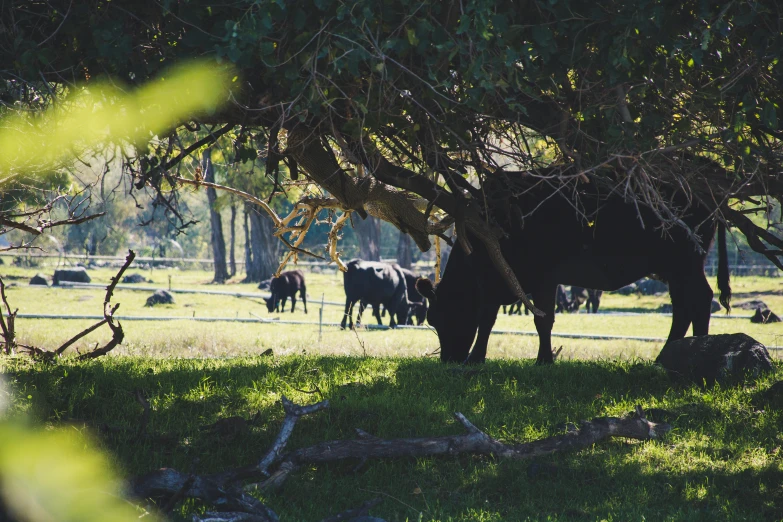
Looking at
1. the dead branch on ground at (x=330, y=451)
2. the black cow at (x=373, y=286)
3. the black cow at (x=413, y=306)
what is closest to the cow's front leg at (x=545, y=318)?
the dead branch on ground at (x=330, y=451)

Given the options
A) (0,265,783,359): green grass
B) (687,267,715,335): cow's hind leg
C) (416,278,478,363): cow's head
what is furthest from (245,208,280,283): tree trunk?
(687,267,715,335): cow's hind leg

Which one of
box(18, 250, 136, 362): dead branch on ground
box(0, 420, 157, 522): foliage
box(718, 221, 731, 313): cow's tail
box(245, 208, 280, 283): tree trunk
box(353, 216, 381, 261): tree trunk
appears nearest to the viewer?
box(0, 420, 157, 522): foliage

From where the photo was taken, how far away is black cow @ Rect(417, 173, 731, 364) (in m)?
8.80

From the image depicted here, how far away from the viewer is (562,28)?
502cm

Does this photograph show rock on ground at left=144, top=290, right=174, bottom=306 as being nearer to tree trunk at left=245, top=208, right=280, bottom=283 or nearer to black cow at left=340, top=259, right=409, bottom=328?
black cow at left=340, top=259, right=409, bottom=328

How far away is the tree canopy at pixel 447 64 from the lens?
486cm

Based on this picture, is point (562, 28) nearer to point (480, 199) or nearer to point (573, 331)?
point (480, 199)

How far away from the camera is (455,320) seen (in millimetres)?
9648

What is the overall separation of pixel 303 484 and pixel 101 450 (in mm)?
1579

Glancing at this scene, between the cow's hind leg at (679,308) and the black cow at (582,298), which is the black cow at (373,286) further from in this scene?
the cow's hind leg at (679,308)

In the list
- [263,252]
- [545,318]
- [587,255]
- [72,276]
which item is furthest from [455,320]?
[263,252]

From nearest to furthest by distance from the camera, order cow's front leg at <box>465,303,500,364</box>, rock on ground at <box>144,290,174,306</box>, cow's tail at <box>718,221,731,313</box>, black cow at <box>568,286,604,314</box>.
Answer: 1. cow's front leg at <box>465,303,500,364</box>
2. cow's tail at <box>718,221,731,313</box>
3. rock on ground at <box>144,290,174,306</box>
4. black cow at <box>568,286,604,314</box>

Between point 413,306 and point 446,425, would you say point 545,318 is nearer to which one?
point 446,425

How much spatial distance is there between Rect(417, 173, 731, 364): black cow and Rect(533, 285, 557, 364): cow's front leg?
12 millimetres
